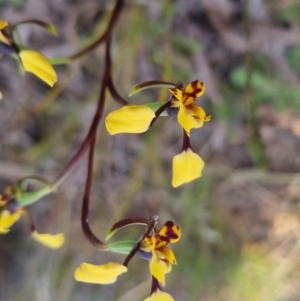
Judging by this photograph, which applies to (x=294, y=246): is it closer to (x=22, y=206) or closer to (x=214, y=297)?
(x=214, y=297)

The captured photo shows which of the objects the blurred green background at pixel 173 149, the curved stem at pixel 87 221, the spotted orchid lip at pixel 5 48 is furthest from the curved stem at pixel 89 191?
the blurred green background at pixel 173 149

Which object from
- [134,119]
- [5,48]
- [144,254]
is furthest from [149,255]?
[5,48]

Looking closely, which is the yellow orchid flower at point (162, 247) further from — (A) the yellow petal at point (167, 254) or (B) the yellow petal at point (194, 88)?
(B) the yellow petal at point (194, 88)

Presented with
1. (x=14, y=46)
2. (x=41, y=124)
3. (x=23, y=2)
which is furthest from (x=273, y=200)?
(x=14, y=46)

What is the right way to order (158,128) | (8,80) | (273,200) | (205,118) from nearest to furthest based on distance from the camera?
(205,118) → (158,128) → (8,80) → (273,200)

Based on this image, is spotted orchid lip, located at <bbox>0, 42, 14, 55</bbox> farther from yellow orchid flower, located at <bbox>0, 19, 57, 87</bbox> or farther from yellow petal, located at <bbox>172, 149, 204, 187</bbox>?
yellow petal, located at <bbox>172, 149, 204, 187</bbox>

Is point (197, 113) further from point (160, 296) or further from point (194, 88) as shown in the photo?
point (160, 296)
